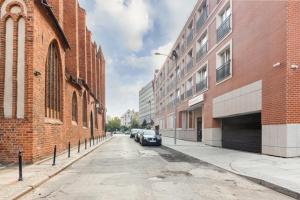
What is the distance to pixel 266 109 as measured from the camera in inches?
633

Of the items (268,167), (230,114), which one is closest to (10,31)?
(268,167)

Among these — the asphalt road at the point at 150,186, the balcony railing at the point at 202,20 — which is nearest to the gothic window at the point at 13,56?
the asphalt road at the point at 150,186

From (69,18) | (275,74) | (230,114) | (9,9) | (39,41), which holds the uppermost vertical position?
(69,18)

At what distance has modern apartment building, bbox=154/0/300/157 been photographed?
1434cm

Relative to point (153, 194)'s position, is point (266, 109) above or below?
above

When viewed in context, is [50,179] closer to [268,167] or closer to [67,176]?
[67,176]

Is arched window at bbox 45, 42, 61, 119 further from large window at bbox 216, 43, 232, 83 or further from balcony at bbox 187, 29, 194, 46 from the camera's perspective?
balcony at bbox 187, 29, 194, 46

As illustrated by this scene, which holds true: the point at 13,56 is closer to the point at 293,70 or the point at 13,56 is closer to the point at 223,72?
the point at 293,70

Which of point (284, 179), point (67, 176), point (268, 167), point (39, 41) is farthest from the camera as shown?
point (39, 41)

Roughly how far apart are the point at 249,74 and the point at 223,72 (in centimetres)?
510

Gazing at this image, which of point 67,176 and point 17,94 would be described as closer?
point 67,176

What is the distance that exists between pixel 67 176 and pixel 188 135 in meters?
27.1

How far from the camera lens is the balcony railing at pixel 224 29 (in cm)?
2233

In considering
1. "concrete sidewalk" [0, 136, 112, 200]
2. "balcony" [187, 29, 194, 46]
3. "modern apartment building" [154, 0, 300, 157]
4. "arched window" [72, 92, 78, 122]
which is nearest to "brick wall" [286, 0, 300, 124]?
"modern apartment building" [154, 0, 300, 157]
